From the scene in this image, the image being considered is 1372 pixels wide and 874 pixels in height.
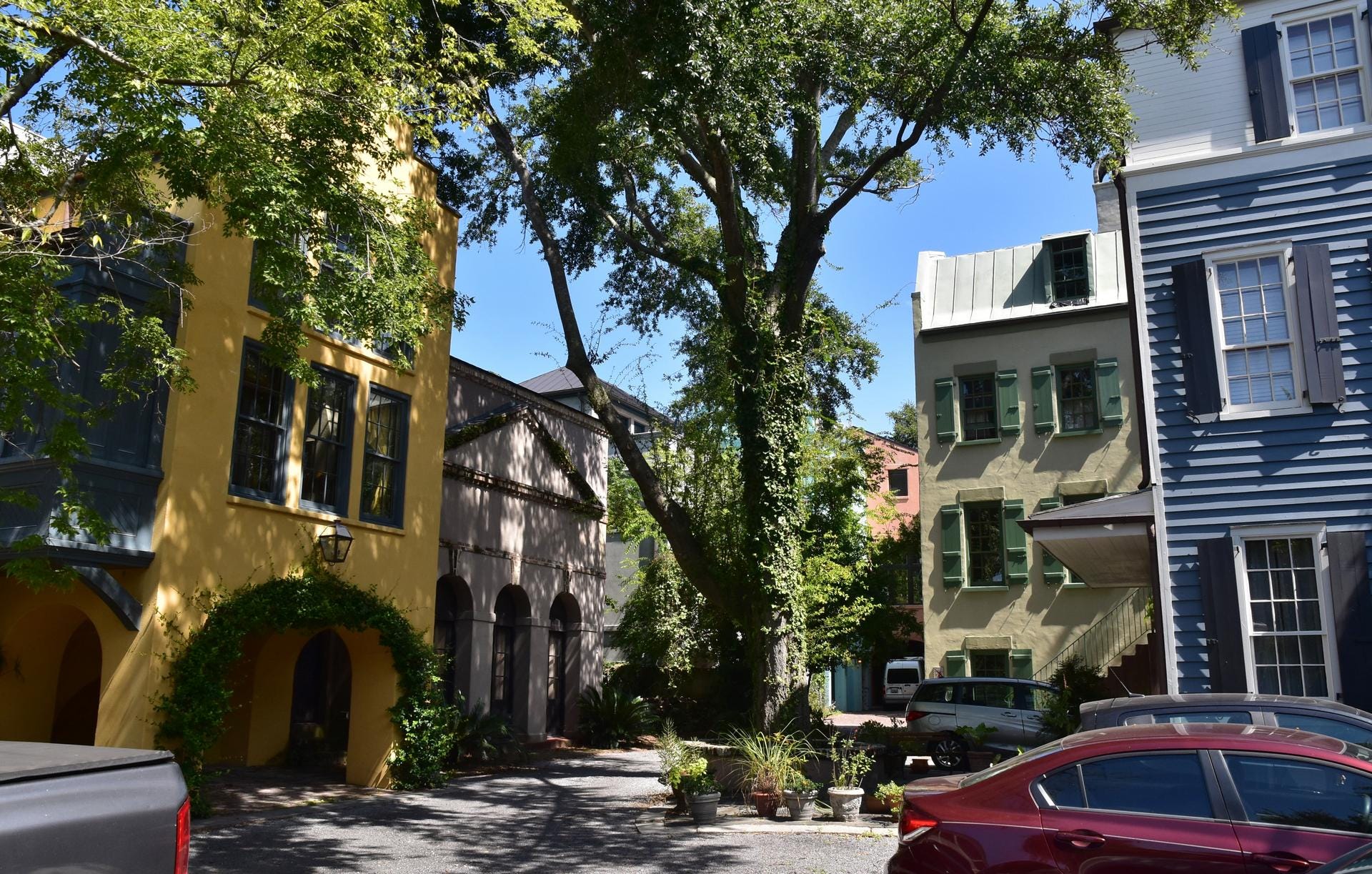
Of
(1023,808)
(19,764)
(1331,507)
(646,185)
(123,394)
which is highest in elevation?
(646,185)

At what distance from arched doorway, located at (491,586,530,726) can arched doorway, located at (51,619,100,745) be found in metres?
6.71

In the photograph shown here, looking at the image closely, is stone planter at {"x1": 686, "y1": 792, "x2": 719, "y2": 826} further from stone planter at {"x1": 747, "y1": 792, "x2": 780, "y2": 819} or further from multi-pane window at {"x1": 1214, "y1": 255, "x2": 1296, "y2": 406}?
multi-pane window at {"x1": 1214, "y1": 255, "x2": 1296, "y2": 406}

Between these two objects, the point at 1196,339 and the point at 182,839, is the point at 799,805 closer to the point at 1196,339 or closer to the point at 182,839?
the point at 1196,339

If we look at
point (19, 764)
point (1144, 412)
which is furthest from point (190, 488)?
point (1144, 412)

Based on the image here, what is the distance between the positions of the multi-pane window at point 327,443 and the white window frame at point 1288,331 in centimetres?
1159

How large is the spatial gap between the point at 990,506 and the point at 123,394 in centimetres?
1834

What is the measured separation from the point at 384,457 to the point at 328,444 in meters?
1.10

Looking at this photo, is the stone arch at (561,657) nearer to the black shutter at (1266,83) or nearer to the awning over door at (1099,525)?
the awning over door at (1099,525)

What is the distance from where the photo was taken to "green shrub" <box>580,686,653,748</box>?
70.9 feet

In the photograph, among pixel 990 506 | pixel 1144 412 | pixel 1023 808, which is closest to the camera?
pixel 1023 808

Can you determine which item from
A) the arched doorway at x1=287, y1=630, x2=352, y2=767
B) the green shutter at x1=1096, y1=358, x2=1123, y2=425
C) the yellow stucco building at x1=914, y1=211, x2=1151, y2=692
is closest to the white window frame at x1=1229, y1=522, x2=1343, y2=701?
the yellow stucco building at x1=914, y1=211, x2=1151, y2=692

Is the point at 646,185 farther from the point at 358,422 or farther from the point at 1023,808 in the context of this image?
the point at 1023,808

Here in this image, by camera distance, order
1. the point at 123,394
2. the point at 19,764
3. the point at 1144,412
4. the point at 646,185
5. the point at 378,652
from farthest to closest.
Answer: the point at 646,185
the point at 378,652
the point at 1144,412
the point at 123,394
the point at 19,764

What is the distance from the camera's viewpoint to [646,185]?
18.3 meters
